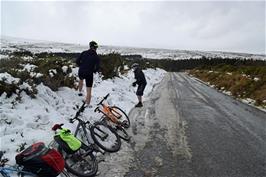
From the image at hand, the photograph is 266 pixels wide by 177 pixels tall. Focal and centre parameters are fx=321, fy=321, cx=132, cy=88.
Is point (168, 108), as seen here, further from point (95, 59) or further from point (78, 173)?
point (78, 173)

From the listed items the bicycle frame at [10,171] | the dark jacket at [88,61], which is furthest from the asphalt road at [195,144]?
the dark jacket at [88,61]

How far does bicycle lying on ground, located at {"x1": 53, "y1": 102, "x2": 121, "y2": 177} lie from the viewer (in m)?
5.97

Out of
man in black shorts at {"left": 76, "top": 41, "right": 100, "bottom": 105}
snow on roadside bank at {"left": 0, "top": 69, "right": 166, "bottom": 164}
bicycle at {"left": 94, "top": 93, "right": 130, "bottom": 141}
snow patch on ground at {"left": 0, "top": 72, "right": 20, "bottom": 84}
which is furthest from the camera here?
man in black shorts at {"left": 76, "top": 41, "right": 100, "bottom": 105}

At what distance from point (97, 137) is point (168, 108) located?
6.59 m

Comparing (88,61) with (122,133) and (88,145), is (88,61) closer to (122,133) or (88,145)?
(122,133)

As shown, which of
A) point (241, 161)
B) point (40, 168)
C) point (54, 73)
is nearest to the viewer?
point (40, 168)

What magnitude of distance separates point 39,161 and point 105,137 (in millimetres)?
3050

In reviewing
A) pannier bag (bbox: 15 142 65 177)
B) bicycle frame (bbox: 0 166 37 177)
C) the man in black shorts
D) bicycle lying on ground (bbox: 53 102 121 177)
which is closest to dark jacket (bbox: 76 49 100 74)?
the man in black shorts

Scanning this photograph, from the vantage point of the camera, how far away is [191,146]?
7.93 metres

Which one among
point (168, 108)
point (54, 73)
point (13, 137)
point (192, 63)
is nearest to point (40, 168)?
point (13, 137)

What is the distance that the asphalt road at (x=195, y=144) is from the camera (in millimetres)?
6367

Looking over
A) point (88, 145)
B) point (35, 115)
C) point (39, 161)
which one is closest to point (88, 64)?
point (35, 115)

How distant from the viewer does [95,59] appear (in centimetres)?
1046

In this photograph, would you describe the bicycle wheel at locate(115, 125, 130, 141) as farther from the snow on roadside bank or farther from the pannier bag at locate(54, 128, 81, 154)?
the pannier bag at locate(54, 128, 81, 154)
